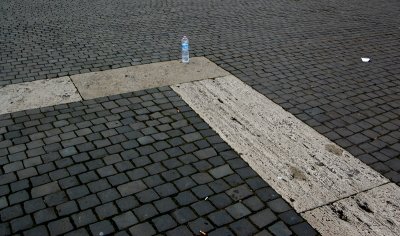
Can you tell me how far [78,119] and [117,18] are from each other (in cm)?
571

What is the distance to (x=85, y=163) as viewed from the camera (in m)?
4.31

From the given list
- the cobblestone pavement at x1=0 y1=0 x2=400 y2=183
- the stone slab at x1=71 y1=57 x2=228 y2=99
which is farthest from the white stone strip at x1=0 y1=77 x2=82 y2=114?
the cobblestone pavement at x1=0 y1=0 x2=400 y2=183

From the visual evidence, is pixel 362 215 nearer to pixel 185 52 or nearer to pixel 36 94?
pixel 185 52

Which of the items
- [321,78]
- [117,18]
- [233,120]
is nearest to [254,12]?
[117,18]

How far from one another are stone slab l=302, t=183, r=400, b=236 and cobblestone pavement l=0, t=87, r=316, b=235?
183mm

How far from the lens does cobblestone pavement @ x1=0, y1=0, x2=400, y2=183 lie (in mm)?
5449

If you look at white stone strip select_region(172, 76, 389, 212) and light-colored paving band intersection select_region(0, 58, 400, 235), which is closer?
light-colored paving band intersection select_region(0, 58, 400, 235)

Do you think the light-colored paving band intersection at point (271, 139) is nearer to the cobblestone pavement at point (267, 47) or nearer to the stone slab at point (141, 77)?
the stone slab at point (141, 77)

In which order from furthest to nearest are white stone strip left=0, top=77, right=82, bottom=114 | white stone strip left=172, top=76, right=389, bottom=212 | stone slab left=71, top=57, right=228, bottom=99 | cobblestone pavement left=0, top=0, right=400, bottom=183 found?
stone slab left=71, top=57, right=228, bottom=99 → white stone strip left=0, top=77, right=82, bottom=114 → cobblestone pavement left=0, top=0, right=400, bottom=183 → white stone strip left=172, top=76, right=389, bottom=212

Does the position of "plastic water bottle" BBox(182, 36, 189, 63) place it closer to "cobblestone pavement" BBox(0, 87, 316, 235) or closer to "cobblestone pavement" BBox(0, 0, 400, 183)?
"cobblestone pavement" BBox(0, 0, 400, 183)

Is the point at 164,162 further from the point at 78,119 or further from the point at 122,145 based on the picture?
the point at 78,119

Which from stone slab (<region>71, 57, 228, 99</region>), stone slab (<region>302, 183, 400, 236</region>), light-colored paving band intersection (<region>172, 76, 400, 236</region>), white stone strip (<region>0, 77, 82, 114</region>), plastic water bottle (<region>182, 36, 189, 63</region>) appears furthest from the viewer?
plastic water bottle (<region>182, 36, 189, 63</region>)

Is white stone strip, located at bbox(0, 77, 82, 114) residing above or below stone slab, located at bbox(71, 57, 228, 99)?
below

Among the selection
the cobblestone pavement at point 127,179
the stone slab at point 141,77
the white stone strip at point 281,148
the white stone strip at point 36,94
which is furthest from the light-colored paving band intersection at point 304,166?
the white stone strip at point 36,94
